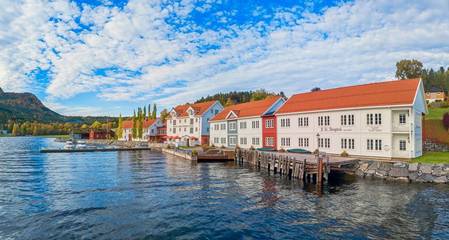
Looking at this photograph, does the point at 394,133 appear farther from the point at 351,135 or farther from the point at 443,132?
the point at 443,132

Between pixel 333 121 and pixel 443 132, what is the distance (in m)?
23.1

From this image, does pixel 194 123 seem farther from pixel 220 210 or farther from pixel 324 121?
pixel 220 210

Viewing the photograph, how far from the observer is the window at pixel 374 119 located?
116ft

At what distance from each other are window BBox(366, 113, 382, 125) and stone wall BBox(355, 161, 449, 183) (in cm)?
591

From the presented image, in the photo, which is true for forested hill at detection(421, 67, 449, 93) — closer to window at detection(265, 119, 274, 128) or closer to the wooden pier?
window at detection(265, 119, 274, 128)

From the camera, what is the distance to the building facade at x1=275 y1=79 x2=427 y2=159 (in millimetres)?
34219

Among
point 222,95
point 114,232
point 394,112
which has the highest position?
point 222,95

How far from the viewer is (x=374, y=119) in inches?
1410

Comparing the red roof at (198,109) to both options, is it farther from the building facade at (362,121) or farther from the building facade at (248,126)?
the building facade at (362,121)

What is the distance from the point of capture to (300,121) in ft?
150

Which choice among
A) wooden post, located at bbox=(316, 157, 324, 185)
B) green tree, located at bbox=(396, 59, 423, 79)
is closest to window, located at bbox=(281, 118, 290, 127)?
wooden post, located at bbox=(316, 157, 324, 185)

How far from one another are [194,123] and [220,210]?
64356 mm

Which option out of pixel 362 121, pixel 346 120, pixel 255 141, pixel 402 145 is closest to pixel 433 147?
pixel 402 145

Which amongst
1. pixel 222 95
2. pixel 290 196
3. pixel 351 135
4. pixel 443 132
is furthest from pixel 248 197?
pixel 222 95
